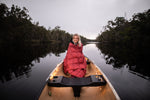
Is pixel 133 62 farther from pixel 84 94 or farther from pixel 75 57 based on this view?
pixel 84 94

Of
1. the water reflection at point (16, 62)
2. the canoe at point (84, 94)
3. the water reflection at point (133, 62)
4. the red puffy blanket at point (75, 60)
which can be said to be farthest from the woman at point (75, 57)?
the water reflection at point (133, 62)

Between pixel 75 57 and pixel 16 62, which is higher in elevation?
pixel 75 57

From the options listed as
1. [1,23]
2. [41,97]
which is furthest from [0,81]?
[1,23]

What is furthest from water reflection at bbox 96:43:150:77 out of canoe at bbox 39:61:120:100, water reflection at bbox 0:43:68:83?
water reflection at bbox 0:43:68:83

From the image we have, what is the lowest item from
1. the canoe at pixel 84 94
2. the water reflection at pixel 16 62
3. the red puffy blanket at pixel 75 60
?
the water reflection at pixel 16 62

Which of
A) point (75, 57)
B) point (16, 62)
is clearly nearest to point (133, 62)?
point (75, 57)

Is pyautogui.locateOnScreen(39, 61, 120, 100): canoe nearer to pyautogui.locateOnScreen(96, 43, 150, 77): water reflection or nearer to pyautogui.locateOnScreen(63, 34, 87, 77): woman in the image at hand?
pyautogui.locateOnScreen(63, 34, 87, 77): woman

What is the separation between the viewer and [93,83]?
2.55 metres

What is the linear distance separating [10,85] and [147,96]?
26.1ft

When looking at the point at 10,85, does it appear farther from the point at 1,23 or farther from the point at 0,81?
the point at 1,23

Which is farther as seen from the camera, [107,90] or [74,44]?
[74,44]

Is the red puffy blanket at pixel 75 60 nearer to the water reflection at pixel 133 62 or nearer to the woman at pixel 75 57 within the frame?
the woman at pixel 75 57

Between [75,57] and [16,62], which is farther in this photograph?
[16,62]

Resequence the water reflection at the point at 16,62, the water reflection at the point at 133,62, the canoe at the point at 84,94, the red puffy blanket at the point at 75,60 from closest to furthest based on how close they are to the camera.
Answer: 1. the canoe at the point at 84,94
2. the red puffy blanket at the point at 75,60
3. the water reflection at the point at 16,62
4. the water reflection at the point at 133,62
